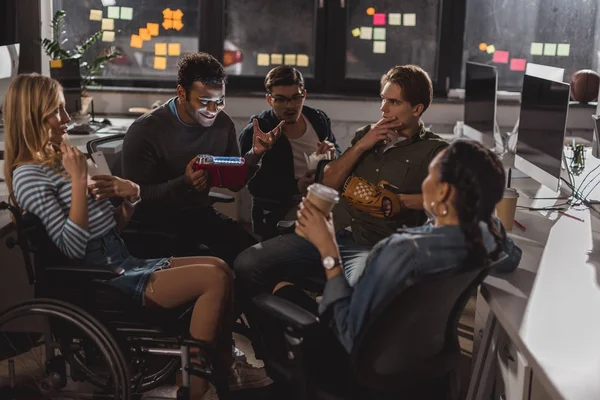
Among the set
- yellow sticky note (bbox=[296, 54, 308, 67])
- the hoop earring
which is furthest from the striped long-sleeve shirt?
yellow sticky note (bbox=[296, 54, 308, 67])

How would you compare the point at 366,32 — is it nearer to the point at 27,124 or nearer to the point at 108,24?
the point at 108,24

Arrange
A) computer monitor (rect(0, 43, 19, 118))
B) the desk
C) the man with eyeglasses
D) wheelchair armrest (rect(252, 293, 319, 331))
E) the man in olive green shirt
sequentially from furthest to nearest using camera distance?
computer monitor (rect(0, 43, 19, 118)), the man with eyeglasses, the man in olive green shirt, wheelchair armrest (rect(252, 293, 319, 331)), the desk

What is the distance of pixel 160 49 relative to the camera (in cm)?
574

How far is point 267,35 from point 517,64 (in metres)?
1.69

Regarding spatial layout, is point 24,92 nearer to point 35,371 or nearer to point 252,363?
point 35,371

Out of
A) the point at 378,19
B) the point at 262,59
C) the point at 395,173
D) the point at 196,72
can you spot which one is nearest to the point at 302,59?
the point at 262,59

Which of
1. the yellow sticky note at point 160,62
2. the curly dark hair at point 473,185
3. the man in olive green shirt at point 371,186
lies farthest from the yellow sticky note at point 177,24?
the curly dark hair at point 473,185

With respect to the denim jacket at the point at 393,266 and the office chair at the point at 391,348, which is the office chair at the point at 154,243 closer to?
the office chair at the point at 391,348

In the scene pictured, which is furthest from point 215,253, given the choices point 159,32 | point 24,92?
point 159,32

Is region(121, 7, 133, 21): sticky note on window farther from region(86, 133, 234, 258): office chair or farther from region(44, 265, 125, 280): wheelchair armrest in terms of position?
region(44, 265, 125, 280): wheelchair armrest

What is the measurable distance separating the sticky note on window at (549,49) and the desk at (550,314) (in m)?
2.88

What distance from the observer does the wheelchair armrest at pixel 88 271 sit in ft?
7.89

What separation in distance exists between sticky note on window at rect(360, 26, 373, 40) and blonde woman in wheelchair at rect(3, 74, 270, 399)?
3.32 metres

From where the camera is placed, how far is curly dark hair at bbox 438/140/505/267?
1.89 metres
